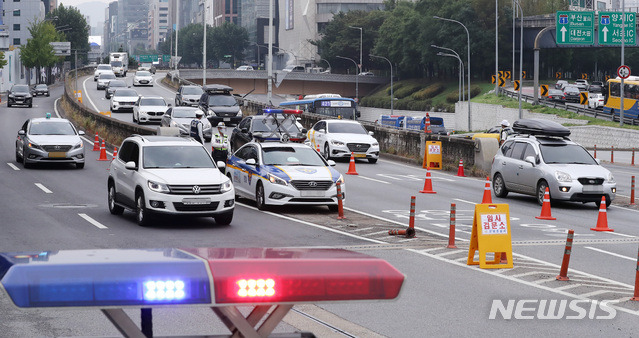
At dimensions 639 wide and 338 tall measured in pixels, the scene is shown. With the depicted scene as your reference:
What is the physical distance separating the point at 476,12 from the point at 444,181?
83.1 meters

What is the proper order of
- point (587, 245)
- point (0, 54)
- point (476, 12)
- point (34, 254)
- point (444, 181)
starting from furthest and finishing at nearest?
point (476, 12), point (0, 54), point (444, 181), point (587, 245), point (34, 254)

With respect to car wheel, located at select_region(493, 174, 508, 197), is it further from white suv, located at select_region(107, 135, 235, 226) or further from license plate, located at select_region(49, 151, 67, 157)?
license plate, located at select_region(49, 151, 67, 157)

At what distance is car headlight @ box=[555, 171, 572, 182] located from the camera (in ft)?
75.8

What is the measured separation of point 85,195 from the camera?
2394 cm

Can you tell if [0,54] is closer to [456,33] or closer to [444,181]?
[456,33]

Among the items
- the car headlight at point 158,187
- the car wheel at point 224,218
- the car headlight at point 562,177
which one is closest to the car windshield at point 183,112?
the car headlight at point 562,177

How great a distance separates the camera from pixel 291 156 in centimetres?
2272

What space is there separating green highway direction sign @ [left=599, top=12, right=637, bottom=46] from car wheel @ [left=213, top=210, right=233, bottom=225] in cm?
4917

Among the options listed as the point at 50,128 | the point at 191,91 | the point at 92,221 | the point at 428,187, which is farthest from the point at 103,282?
the point at 191,91

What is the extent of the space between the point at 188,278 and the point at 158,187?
1534 centimetres

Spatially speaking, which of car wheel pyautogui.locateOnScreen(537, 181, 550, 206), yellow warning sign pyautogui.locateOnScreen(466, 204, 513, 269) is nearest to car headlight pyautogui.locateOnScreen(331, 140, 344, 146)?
car wheel pyautogui.locateOnScreen(537, 181, 550, 206)

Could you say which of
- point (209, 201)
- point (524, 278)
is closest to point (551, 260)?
point (524, 278)

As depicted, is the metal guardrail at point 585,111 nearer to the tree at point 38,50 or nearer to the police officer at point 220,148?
the police officer at point 220,148

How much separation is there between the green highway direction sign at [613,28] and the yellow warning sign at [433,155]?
105 ft
